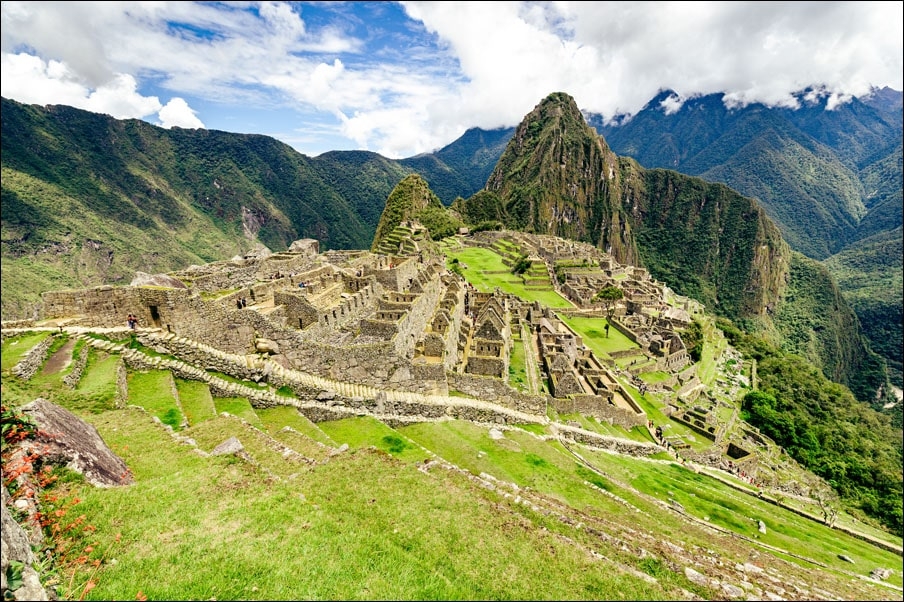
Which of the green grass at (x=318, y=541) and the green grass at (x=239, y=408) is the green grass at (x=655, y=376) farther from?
the green grass at (x=239, y=408)

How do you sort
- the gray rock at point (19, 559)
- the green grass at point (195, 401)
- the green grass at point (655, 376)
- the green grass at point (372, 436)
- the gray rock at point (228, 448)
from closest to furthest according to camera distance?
1. the gray rock at point (19, 559)
2. the gray rock at point (228, 448)
3. the green grass at point (195, 401)
4. the green grass at point (372, 436)
5. the green grass at point (655, 376)

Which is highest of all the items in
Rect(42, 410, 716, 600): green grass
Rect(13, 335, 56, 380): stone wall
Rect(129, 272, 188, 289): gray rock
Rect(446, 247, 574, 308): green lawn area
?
Rect(446, 247, 574, 308): green lawn area

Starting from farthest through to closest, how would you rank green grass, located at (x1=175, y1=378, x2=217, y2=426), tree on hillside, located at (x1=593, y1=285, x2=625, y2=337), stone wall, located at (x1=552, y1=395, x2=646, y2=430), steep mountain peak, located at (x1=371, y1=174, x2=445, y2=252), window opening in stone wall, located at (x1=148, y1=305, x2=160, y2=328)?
steep mountain peak, located at (x1=371, y1=174, x2=445, y2=252)
tree on hillside, located at (x1=593, y1=285, x2=625, y2=337)
stone wall, located at (x1=552, y1=395, x2=646, y2=430)
window opening in stone wall, located at (x1=148, y1=305, x2=160, y2=328)
green grass, located at (x1=175, y1=378, x2=217, y2=426)

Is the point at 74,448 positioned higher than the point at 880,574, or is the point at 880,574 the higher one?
the point at 74,448

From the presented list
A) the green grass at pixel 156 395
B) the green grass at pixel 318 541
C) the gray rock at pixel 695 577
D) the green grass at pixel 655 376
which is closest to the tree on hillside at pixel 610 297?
the green grass at pixel 655 376

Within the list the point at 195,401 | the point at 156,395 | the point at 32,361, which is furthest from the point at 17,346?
the point at 195,401

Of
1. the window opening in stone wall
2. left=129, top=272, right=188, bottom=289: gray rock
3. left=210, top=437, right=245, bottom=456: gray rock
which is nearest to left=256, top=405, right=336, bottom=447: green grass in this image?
left=210, top=437, right=245, bottom=456: gray rock

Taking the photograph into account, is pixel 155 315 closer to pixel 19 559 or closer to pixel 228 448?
pixel 228 448

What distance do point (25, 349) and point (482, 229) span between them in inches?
4770

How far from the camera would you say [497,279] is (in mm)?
68875

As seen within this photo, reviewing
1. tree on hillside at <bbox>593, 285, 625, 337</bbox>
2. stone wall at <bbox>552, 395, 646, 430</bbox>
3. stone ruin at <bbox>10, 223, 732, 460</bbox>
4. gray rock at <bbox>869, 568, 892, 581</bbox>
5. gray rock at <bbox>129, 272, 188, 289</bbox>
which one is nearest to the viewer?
stone ruin at <bbox>10, 223, 732, 460</bbox>

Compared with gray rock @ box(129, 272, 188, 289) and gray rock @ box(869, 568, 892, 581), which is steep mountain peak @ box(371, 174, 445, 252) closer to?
gray rock @ box(129, 272, 188, 289)

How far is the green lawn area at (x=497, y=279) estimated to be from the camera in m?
63.0

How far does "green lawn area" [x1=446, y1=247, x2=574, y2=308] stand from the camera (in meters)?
63.0
